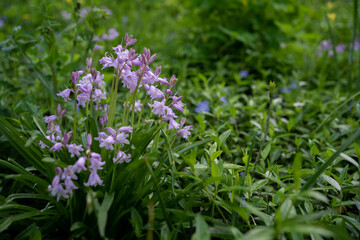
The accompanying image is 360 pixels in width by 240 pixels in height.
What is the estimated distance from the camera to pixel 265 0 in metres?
3.33

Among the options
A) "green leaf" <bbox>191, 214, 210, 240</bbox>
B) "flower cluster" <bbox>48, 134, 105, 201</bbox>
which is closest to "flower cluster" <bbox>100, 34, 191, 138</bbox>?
"flower cluster" <bbox>48, 134, 105, 201</bbox>

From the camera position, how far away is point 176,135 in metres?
1.41

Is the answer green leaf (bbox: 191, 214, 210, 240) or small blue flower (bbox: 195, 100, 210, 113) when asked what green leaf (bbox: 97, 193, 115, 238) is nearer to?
green leaf (bbox: 191, 214, 210, 240)

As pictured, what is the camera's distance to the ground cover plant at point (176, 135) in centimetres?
117

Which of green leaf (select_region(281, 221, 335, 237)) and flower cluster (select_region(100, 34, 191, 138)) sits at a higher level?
flower cluster (select_region(100, 34, 191, 138))

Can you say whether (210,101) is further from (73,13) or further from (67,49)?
(67,49)

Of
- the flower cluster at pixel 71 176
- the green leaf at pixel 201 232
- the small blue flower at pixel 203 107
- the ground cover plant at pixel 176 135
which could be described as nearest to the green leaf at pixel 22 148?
the ground cover plant at pixel 176 135

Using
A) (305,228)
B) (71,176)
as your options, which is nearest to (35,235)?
(71,176)

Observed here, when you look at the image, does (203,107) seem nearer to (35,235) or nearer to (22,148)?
(22,148)

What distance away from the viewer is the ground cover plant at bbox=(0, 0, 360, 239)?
3.85 feet

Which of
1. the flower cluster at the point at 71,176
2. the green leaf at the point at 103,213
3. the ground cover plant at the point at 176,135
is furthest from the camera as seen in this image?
the ground cover plant at the point at 176,135

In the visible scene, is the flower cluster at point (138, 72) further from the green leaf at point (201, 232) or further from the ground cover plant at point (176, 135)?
the green leaf at point (201, 232)

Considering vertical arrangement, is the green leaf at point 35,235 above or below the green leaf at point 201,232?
above

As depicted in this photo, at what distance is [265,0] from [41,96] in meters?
2.50
